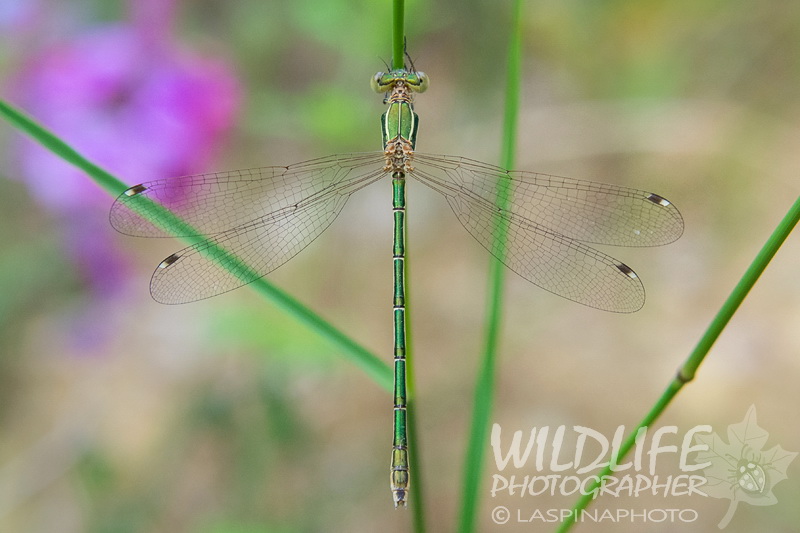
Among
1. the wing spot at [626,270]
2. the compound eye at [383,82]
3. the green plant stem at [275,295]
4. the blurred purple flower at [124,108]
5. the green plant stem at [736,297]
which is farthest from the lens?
the blurred purple flower at [124,108]

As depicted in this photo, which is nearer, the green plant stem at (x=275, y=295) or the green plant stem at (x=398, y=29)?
the green plant stem at (x=398, y=29)

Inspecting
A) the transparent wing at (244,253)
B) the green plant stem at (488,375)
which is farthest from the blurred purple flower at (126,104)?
the green plant stem at (488,375)

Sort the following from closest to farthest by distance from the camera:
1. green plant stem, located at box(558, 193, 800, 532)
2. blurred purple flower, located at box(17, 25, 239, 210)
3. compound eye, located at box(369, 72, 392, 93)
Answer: green plant stem, located at box(558, 193, 800, 532) → compound eye, located at box(369, 72, 392, 93) → blurred purple flower, located at box(17, 25, 239, 210)

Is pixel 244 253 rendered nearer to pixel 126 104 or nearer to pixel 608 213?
pixel 126 104

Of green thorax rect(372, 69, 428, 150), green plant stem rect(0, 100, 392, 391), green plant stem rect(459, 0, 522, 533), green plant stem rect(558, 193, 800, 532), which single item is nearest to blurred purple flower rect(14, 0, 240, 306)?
green thorax rect(372, 69, 428, 150)

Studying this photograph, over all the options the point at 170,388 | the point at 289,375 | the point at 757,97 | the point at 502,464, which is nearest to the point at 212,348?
the point at 170,388

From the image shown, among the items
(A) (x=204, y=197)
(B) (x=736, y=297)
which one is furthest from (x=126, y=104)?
(B) (x=736, y=297)

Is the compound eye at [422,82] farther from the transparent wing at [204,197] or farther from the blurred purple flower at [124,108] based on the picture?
the blurred purple flower at [124,108]

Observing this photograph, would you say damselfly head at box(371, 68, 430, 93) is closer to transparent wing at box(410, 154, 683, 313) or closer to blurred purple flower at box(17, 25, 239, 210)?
transparent wing at box(410, 154, 683, 313)

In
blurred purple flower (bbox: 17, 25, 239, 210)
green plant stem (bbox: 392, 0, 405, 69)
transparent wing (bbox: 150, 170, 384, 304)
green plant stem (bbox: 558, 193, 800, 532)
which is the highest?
blurred purple flower (bbox: 17, 25, 239, 210)
